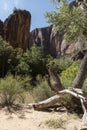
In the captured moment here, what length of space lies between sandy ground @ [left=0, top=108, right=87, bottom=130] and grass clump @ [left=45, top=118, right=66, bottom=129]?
0.40 feet

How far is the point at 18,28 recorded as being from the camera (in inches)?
2395

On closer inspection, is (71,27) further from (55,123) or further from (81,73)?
(55,123)

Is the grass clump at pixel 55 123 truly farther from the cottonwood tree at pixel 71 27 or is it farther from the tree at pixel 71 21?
the tree at pixel 71 21

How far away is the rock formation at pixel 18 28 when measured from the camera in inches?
2350

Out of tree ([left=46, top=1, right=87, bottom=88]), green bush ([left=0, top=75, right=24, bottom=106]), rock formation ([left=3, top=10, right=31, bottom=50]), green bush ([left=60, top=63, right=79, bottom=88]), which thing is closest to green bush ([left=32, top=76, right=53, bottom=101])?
green bush ([left=60, top=63, right=79, bottom=88])

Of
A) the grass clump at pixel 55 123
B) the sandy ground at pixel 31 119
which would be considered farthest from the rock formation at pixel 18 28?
the grass clump at pixel 55 123

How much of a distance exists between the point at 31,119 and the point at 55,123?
1065 millimetres

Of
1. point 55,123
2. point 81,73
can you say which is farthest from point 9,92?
point 55,123

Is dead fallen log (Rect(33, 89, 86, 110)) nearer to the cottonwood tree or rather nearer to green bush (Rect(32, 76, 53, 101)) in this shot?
the cottonwood tree

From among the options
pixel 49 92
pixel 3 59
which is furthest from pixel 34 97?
pixel 3 59

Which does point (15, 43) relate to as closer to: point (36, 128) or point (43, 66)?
point (43, 66)

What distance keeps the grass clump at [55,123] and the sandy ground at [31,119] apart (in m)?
0.12

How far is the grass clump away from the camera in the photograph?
1108 centimetres

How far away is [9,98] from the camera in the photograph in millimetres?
13852
